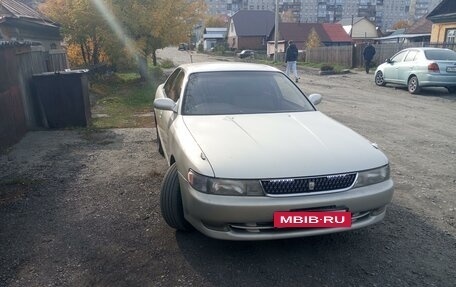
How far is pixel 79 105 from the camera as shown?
27.1ft

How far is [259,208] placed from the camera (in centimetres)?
281

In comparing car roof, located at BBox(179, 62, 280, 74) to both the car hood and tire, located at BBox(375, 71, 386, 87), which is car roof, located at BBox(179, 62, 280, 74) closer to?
the car hood

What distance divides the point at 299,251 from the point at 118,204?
2200 mm

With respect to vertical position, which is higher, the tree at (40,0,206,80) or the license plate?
the tree at (40,0,206,80)

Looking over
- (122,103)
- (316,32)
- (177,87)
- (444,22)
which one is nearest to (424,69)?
(122,103)

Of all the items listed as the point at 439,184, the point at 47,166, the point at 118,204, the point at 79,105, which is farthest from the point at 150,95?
→ the point at 439,184

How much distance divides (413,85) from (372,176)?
11970 millimetres

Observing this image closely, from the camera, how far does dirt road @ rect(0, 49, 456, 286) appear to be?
9.76 feet

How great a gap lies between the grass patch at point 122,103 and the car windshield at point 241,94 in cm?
462

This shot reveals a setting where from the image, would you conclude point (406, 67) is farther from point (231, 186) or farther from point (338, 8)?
point (338, 8)

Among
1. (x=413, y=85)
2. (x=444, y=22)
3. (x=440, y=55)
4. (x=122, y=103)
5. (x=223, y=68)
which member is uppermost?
(x=444, y=22)

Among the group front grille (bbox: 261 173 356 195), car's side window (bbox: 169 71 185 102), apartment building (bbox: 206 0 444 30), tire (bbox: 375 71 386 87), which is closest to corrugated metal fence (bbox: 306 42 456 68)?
tire (bbox: 375 71 386 87)

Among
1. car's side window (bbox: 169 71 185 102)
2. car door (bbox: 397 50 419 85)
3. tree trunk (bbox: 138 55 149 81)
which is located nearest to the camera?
car's side window (bbox: 169 71 185 102)

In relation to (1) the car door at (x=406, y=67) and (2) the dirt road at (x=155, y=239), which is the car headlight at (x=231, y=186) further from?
(1) the car door at (x=406, y=67)
